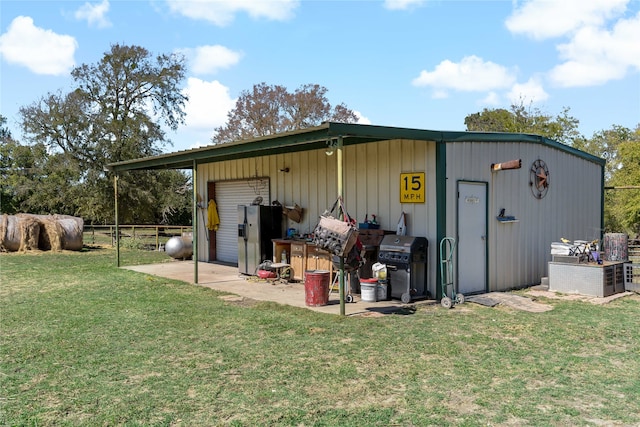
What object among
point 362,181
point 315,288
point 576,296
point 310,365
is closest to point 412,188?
point 362,181

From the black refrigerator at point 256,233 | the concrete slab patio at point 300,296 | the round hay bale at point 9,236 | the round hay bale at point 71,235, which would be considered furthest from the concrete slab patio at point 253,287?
the round hay bale at point 9,236

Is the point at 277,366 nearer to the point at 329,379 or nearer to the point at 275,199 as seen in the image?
the point at 329,379

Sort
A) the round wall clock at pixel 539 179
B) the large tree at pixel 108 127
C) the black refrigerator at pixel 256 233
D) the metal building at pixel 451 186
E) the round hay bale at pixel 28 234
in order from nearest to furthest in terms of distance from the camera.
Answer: the metal building at pixel 451 186 → the round wall clock at pixel 539 179 → the black refrigerator at pixel 256 233 → the round hay bale at pixel 28 234 → the large tree at pixel 108 127

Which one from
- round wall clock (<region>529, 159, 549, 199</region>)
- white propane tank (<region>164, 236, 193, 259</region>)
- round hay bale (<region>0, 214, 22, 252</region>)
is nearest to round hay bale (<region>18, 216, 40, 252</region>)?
round hay bale (<region>0, 214, 22, 252</region>)

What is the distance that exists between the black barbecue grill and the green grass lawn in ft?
1.93

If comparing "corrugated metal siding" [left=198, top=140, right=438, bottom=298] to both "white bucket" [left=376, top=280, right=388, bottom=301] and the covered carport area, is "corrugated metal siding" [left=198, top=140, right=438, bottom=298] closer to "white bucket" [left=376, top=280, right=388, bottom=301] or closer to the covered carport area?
the covered carport area

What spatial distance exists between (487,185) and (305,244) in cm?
319

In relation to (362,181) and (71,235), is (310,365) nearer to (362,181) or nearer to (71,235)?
(362,181)

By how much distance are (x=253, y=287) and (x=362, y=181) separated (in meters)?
2.58

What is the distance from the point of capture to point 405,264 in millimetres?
7148

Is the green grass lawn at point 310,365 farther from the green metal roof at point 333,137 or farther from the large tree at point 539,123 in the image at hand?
the large tree at point 539,123

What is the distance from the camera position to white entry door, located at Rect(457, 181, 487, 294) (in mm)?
7652

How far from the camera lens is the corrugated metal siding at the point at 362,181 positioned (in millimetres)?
7512

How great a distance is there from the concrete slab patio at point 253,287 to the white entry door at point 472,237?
896 millimetres
